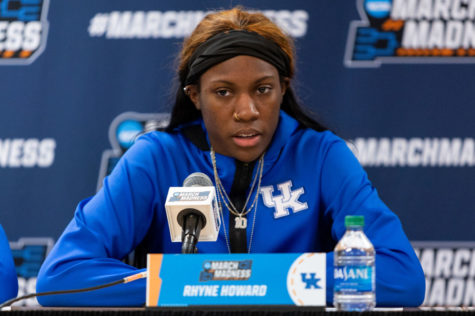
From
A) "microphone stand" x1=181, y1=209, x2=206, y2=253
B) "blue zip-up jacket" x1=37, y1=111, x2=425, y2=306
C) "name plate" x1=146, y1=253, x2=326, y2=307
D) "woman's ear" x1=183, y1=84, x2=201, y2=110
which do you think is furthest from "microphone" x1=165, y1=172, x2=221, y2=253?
"woman's ear" x1=183, y1=84, x2=201, y2=110

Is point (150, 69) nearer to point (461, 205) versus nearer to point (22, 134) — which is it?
point (22, 134)

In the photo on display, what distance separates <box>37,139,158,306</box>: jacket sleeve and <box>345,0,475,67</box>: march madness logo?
4.00ft

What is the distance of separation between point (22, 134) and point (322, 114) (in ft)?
4.22

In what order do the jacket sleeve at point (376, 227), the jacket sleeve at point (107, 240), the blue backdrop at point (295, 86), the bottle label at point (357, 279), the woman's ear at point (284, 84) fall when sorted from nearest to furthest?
the bottle label at point (357, 279) < the jacket sleeve at point (107, 240) < the jacket sleeve at point (376, 227) < the woman's ear at point (284, 84) < the blue backdrop at point (295, 86)

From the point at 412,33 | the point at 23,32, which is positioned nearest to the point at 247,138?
the point at 412,33

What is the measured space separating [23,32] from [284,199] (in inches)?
62.3

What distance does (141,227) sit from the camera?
2.21 m

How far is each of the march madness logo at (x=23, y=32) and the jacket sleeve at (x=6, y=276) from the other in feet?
4.12

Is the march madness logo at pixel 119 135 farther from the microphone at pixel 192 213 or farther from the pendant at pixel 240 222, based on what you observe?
the microphone at pixel 192 213

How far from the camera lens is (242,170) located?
2293mm

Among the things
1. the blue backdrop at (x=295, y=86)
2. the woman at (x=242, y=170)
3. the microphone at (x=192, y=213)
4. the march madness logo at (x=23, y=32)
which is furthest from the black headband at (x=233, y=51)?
the march madness logo at (x=23, y=32)

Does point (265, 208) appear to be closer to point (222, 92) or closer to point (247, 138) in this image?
point (247, 138)

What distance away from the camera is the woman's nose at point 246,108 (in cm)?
213

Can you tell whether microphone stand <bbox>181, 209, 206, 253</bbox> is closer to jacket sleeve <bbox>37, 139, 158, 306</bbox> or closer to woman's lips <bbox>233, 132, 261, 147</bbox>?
jacket sleeve <bbox>37, 139, 158, 306</bbox>
